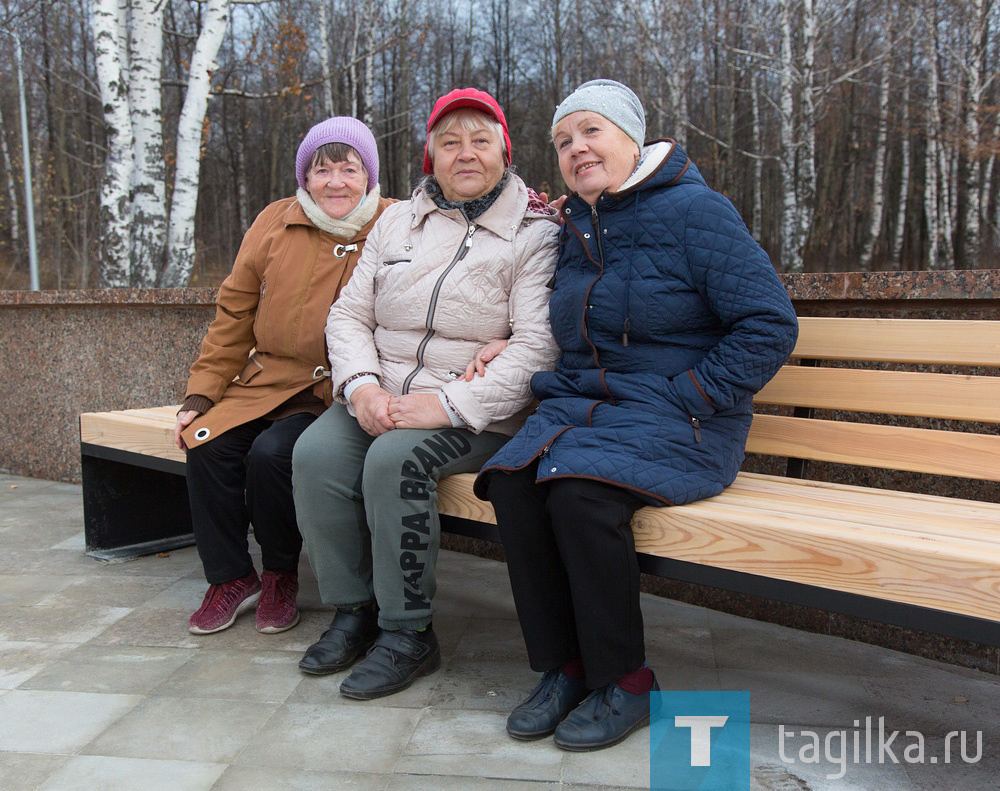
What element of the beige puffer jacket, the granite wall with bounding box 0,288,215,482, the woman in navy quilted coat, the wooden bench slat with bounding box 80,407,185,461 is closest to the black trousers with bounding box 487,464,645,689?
the woman in navy quilted coat

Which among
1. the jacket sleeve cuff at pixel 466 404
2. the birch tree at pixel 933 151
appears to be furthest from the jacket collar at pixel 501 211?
the birch tree at pixel 933 151

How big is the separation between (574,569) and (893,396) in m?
1.08

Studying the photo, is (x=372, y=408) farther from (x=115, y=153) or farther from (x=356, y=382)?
(x=115, y=153)

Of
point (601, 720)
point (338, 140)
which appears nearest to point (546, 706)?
point (601, 720)

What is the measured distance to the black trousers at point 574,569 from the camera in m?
2.15

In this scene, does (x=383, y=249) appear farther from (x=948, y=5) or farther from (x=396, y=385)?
(x=948, y=5)

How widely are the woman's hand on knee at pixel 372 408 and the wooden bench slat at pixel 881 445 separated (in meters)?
1.12

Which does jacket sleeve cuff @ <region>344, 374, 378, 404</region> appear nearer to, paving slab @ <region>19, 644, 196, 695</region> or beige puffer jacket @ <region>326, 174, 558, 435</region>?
beige puffer jacket @ <region>326, 174, 558, 435</region>

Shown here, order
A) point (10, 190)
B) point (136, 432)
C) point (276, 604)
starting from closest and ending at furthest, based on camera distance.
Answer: point (276, 604), point (136, 432), point (10, 190)

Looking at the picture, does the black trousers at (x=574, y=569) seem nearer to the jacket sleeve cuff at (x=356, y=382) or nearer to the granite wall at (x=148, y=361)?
the jacket sleeve cuff at (x=356, y=382)

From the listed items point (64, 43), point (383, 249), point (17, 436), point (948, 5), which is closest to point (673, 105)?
point (948, 5)

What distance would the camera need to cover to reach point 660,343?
2.40 metres

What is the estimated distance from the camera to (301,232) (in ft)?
10.4

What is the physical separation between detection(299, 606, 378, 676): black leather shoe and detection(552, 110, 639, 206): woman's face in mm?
1430
